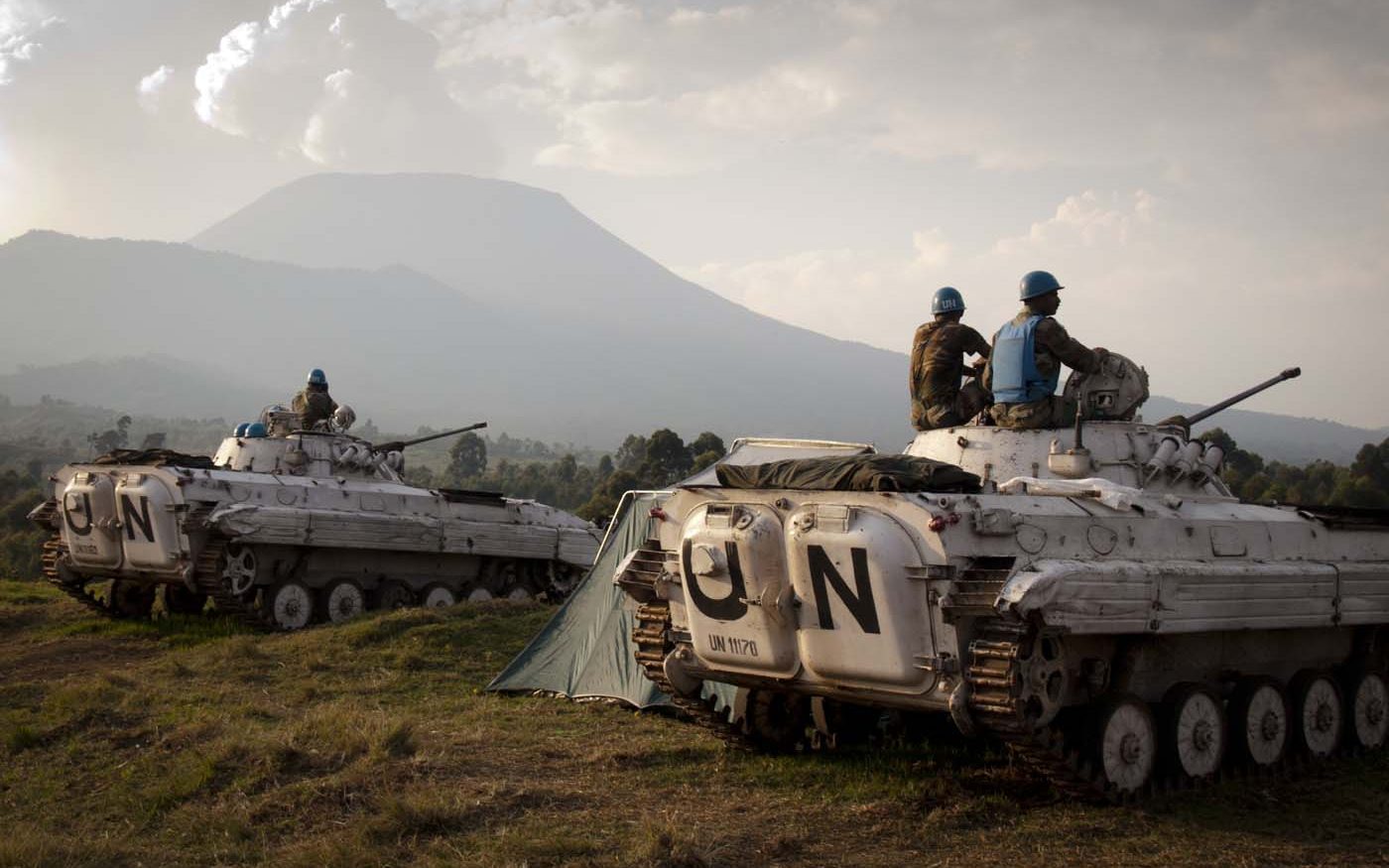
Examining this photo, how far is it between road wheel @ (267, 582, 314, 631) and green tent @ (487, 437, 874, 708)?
6.49 metres

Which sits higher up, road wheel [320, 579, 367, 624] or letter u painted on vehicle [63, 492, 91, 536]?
letter u painted on vehicle [63, 492, 91, 536]

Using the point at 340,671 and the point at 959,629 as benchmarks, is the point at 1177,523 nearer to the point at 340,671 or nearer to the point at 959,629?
the point at 959,629

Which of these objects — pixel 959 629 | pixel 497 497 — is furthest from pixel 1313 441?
pixel 959 629

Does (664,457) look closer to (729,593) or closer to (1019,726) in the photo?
(729,593)

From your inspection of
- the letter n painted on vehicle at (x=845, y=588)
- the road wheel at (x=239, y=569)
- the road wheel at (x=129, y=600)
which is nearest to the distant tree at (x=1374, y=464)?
the road wheel at (x=239, y=569)

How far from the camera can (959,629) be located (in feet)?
26.1

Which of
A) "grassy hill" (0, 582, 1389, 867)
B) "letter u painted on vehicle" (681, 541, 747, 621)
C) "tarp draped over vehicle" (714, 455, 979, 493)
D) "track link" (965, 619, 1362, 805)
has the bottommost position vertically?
"grassy hill" (0, 582, 1389, 867)

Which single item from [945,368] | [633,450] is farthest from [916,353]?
[633,450]

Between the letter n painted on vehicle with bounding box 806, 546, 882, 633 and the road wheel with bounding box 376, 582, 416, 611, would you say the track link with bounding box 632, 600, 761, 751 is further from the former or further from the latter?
the road wheel with bounding box 376, 582, 416, 611

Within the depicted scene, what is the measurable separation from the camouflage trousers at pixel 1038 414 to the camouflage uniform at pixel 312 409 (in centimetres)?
1242

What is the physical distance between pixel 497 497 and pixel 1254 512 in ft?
43.5

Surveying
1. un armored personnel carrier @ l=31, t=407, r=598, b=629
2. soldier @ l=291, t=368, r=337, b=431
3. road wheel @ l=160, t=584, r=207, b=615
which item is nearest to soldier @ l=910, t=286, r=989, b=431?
un armored personnel carrier @ l=31, t=407, r=598, b=629

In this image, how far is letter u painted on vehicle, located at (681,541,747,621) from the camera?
8.78 meters

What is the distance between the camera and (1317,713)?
34.0ft
